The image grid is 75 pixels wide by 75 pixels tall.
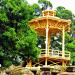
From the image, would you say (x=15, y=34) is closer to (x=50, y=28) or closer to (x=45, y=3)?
(x=50, y=28)

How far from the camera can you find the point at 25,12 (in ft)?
82.4

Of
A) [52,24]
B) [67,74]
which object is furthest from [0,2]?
[67,74]

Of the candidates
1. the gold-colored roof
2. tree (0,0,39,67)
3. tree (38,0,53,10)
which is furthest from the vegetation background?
tree (38,0,53,10)

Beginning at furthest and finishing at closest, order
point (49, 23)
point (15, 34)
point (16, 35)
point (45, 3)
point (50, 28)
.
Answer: point (45, 3), point (50, 28), point (49, 23), point (16, 35), point (15, 34)

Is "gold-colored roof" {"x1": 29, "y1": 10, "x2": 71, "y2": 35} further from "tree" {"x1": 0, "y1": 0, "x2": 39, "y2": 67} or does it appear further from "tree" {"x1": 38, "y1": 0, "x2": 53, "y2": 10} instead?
"tree" {"x1": 38, "y1": 0, "x2": 53, "y2": 10}

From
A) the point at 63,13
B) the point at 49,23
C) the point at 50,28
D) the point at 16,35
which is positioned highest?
the point at 63,13

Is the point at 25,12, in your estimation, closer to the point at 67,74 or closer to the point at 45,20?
the point at 45,20

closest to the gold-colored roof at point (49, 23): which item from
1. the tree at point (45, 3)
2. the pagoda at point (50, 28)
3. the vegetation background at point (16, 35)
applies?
the pagoda at point (50, 28)

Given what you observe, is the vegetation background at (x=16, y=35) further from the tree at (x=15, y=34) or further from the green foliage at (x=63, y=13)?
the green foliage at (x=63, y=13)

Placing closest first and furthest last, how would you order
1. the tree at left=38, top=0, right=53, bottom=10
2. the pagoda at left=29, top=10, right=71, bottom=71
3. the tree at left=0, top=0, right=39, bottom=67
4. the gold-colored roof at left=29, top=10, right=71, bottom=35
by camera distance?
the tree at left=0, top=0, right=39, bottom=67 → the pagoda at left=29, top=10, right=71, bottom=71 → the gold-colored roof at left=29, top=10, right=71, bottom=35 → the tree at left=38, top=0, right=53, bottom=10

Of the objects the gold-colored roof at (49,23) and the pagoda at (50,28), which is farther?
the gold-colored roof at (49,23)

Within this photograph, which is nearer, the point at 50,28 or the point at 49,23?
the point at 49,23

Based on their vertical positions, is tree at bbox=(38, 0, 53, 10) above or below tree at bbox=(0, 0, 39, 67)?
above

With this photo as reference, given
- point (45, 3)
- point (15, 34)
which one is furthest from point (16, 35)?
point (45, 3)
